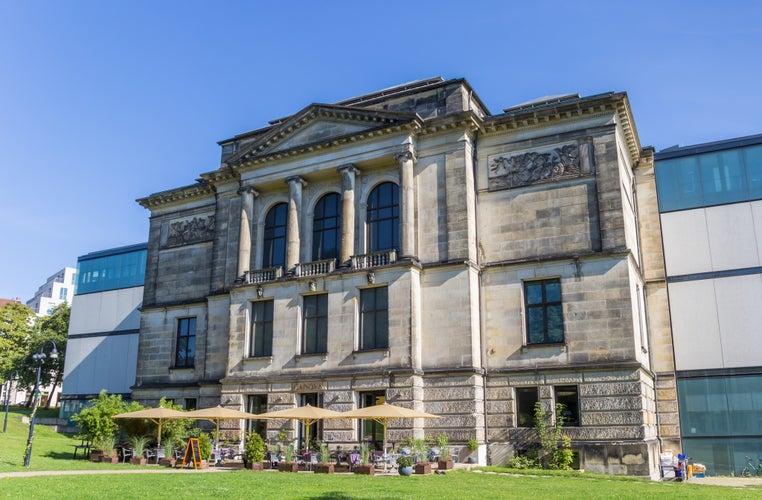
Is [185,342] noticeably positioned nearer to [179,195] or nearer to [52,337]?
[179,195]

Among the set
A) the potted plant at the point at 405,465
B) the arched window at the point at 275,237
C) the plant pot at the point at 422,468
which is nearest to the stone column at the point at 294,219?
the arched window at the point at 275,237

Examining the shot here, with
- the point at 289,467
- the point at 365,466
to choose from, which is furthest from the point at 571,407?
the point at 289,467

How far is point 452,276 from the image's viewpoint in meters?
32.4

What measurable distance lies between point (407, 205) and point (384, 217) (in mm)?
2146

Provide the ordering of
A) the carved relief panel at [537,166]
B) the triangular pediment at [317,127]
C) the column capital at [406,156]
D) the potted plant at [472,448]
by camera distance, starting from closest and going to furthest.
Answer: the potted plant at [472,448] → the carved relief panel at [537,166] → the column capital at [406,156] → the triangular pediment at [317,127]

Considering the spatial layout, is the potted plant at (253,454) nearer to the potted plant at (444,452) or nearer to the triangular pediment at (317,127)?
the potted plant at (444,452)

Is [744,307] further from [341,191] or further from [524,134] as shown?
[341,191]

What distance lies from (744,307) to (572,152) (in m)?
12.2

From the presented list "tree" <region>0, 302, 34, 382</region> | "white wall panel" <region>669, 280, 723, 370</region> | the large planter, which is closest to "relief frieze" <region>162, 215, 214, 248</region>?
the large planter

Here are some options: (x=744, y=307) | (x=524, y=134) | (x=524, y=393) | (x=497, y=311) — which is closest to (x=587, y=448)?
(x=524, y=393)

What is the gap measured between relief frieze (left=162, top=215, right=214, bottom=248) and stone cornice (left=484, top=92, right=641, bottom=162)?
62.4 feet

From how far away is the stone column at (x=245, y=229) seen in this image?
125 ft

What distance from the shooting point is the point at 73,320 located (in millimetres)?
56969

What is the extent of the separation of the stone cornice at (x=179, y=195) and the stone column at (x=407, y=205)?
14.3 meters
